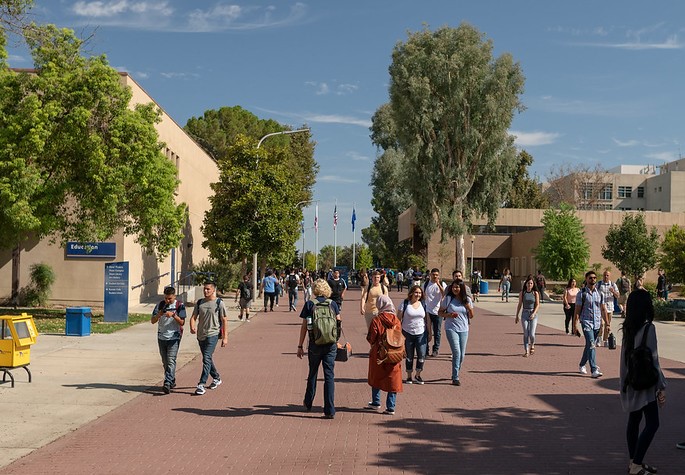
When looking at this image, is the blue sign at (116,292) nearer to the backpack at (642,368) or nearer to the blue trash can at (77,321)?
the blue trash can at (77,321)

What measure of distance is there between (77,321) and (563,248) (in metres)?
34.1

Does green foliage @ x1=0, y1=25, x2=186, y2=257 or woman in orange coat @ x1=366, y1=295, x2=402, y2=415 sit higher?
green foliage @ x1=0, y1=25, x2=186, y2=257

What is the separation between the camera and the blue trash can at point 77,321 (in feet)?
64.3

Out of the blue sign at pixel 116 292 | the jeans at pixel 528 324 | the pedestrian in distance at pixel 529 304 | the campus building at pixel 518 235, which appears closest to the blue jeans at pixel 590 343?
the pedestrian in distance at pixel 529 304

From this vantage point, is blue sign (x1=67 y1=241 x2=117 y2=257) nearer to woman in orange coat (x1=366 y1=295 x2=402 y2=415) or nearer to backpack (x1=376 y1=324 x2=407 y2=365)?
woman in orange coat (x1=366 y1=295 x2=402 y2=415)

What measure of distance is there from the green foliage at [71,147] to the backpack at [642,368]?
59.6 ft

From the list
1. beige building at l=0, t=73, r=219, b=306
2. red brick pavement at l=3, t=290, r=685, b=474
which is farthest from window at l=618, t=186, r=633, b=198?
red brick pavement at l=3, t=290, r=685, b=474

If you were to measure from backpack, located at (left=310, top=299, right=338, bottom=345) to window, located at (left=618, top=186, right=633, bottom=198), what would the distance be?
122 meters

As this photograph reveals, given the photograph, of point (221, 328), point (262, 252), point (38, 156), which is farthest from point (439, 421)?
point (262, 252)

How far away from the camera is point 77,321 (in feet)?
64.7

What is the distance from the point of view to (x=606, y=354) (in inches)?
664

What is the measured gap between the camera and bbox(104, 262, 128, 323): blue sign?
78.9 feet

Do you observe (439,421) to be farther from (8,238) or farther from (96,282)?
(96,282)

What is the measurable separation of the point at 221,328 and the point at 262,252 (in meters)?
25.0
